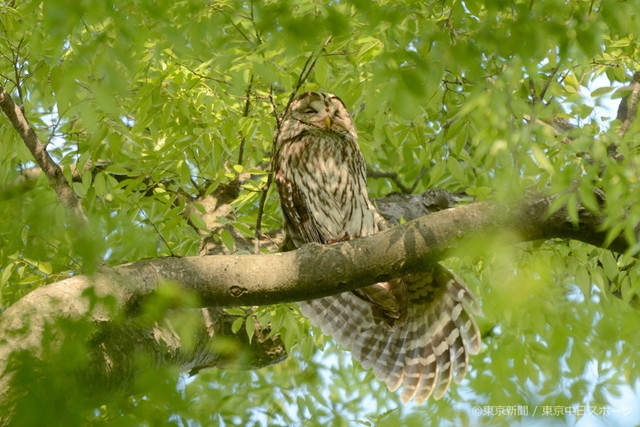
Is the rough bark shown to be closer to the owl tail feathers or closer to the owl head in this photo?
the owl tail feathers

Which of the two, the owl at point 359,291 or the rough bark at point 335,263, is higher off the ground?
the rough bark at point 335,263

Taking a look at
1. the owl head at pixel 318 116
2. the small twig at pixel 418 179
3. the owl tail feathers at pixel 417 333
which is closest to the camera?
the owl tail feathers at pixel 417 333

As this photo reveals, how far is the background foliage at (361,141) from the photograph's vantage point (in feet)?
6.77

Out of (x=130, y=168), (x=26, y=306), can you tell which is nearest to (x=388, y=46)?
(x=26, y=306)

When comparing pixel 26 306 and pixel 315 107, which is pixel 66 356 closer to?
pixel 26 306

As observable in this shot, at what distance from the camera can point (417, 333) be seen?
4250 mm

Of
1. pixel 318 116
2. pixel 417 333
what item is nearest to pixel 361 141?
pixel 318 116

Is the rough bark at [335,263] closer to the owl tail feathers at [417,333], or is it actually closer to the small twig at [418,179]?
the owl tail feathers at [417,333]

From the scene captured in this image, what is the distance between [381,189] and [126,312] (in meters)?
4.13

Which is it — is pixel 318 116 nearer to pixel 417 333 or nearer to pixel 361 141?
pixel 361 141

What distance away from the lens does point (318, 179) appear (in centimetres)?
457

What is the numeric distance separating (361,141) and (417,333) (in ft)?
4.08

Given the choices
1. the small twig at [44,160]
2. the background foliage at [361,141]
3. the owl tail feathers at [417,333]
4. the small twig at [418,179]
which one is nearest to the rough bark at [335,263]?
the background foliage at [361,141]

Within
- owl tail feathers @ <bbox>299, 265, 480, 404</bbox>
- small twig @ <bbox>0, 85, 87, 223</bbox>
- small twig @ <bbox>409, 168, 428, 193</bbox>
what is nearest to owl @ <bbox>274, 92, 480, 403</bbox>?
owl tail feathers @ <bbox>299, 265, 480, 404</bbox>
